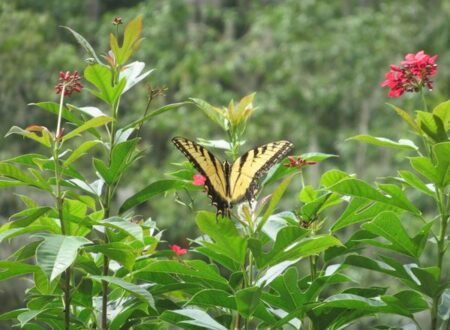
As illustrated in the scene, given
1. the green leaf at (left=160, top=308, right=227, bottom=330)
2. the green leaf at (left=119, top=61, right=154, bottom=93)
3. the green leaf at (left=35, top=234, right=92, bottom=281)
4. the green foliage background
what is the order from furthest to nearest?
1. the green foliage background
2. the green leaf at (left=119, top=61, right=154, bottom=93)
3. the green leaf at (left=160, top=308, right=227, bottom=330)
4. the green leaf at (left=35, top=234, right=92, bottom=281)

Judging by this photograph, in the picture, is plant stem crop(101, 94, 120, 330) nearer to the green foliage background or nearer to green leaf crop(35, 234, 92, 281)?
green leaf crop(35, 234, 92, 281)

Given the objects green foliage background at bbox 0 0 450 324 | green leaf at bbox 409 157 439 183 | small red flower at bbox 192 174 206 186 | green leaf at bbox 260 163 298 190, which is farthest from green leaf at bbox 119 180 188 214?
green foliage background at bbox 0 0 450 324

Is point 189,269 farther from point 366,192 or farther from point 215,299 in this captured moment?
point 366,192

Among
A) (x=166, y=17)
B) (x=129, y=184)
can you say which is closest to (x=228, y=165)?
(x=129, y=184)

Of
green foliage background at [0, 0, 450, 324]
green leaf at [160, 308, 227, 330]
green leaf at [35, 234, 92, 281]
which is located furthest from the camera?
green foliage background at [0, 0, 450, 324]

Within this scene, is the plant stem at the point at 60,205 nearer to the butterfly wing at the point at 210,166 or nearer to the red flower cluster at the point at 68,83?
the red flower cluster at the point at 68,83

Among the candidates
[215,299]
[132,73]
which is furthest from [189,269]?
[132,73]

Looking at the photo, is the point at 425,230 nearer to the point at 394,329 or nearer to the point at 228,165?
the point at 394,329
